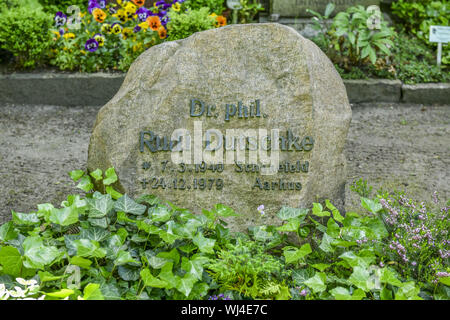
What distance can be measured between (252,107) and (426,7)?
16.5 feet

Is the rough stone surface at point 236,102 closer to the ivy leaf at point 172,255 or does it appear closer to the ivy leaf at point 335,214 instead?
the ivy leaf at point 335,214

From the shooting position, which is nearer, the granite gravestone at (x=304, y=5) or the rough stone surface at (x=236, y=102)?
the rough stone surface at (x=236, y=102)

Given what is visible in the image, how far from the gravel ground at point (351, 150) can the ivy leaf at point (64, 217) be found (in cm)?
123

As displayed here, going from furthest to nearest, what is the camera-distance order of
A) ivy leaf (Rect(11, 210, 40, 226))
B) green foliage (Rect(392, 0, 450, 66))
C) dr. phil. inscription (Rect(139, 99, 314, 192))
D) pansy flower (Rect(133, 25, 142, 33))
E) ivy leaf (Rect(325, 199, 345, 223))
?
green foliage (Rect(392, 0, 450, 66)) → pansy flower (Rect(133, 25, 142, 33)) → dr. phil. inscription (Rect(139, 99, 314, 192)) → ivy leaf (Rect(325, 199, 345, 223)) → ivy leaf (Rect(11, 210, 40, 226))

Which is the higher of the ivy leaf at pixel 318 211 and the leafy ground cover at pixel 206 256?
the ivy leaf at pixel 318 211

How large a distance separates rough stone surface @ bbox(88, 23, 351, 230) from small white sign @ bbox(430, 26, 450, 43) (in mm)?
3596

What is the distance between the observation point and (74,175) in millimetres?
3438

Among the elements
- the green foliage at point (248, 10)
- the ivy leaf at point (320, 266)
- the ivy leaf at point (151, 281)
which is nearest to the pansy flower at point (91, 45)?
the green foliage at point (248, 10)

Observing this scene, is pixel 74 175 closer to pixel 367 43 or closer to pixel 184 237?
pixel 184 237

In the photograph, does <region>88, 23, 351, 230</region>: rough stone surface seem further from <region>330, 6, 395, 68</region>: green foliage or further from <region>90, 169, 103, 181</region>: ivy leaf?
<region>330, 6, 395, 68</region>: green foliage

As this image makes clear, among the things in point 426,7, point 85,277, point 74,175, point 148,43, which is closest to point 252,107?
point 74,175

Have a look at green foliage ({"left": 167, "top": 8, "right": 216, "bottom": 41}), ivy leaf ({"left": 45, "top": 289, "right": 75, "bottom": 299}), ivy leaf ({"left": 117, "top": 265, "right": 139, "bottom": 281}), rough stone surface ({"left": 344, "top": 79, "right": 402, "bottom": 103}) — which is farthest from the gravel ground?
ivy leaf ({"left": 45, "top": 289, "right": 75, "bottom": 299})

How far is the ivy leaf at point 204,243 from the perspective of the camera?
9.26 feet

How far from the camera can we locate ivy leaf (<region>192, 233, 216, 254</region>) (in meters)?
2.82
